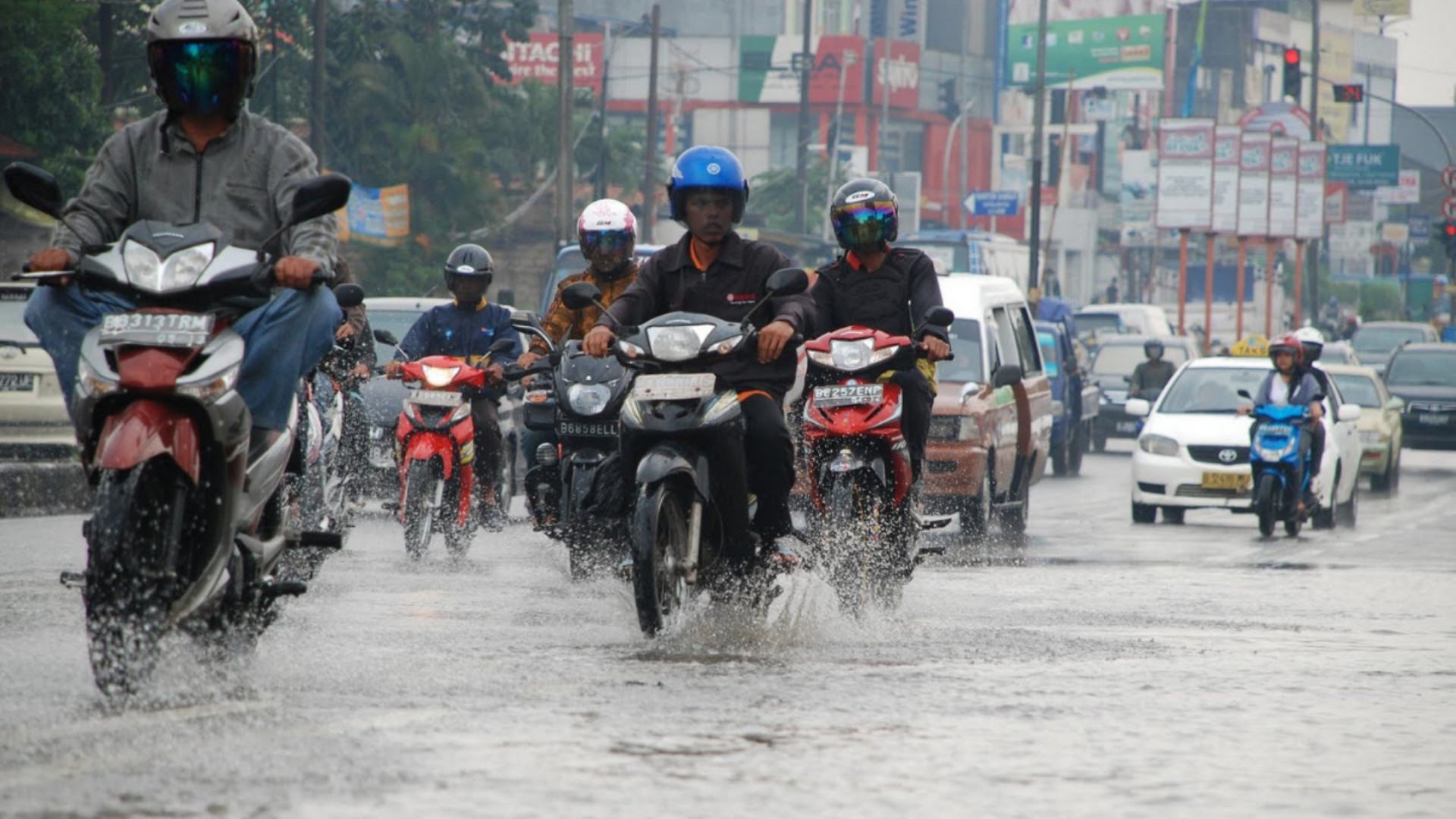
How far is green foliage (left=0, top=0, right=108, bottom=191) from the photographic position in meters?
29.0

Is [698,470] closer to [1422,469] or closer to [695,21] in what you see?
[1422,469]

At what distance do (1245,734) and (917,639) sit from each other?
2.51 meters

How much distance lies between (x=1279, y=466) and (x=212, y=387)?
45.9 feet

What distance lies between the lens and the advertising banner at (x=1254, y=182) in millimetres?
63406

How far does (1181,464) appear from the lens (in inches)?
821

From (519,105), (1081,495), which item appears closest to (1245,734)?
(1081,495)

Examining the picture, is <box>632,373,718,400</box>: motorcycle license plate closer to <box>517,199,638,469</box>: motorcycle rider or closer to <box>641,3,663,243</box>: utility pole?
<box>517,199,638,469</box>: motorcycle rider

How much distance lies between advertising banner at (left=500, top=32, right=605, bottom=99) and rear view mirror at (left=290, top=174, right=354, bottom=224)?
7905 cm

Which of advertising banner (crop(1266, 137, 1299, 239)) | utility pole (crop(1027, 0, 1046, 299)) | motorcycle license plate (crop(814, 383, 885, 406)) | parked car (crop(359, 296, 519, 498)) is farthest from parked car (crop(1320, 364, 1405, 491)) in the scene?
advertising banner (crop(1266, 137, 1299, 239))

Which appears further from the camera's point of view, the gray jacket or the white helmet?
the white helmet

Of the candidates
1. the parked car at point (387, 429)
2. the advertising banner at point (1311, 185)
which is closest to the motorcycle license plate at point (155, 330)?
the parked car at point (387, 429)

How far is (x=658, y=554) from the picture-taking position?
8.16 metres

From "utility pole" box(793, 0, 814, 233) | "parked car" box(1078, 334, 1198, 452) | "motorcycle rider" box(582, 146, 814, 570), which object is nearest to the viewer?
"motorcycle rider" box(582, 146, 814, 570)

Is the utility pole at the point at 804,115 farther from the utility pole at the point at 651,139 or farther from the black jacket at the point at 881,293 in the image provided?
the black jacket at the point at 881,293
